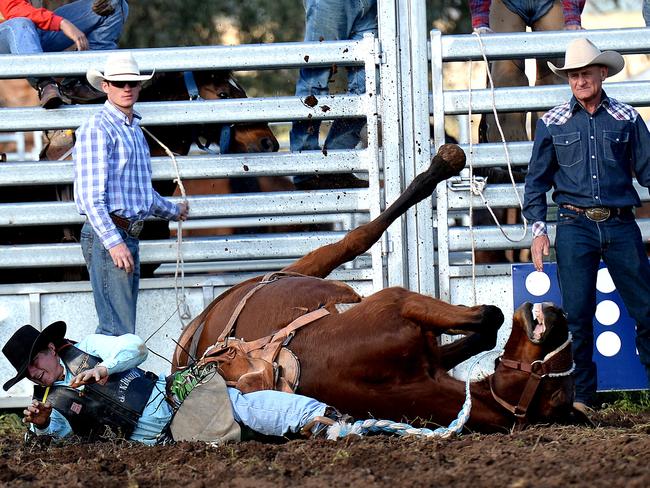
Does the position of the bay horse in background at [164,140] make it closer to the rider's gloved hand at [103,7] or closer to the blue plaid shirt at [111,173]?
the rider's gloved hand at [103,7]

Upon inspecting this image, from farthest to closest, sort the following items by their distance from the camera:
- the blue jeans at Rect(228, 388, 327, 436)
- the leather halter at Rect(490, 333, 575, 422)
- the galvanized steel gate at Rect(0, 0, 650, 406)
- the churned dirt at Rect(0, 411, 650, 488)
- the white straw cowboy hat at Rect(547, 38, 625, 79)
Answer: the galvanized steel gate at Rect(0, 0, 650, 406)
the white straw cowboy hat at Rect(547, 38, 625, 79)
the blue jeans at Rect(228, 388, 327, 436)
the leather halter at Rect(490, 333, 575, 422)
the churned dirt at Rect(0, 411, 650, 488)

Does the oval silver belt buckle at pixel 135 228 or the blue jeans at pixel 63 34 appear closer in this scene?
the oval silver belt buckle at pixel 135 228

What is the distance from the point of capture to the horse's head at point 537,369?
4293 mm

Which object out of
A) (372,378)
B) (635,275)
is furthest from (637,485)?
(635,275)

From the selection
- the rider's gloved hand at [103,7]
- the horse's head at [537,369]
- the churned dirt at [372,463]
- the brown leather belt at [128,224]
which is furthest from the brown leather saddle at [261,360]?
the rider's gloved hand at [103,7]

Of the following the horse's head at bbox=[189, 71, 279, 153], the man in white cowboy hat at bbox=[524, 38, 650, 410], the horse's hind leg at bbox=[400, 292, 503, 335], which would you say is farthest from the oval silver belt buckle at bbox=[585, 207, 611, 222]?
the horse's head at bbox=[189, 71, 279, 153]

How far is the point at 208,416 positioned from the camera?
15.2 ft

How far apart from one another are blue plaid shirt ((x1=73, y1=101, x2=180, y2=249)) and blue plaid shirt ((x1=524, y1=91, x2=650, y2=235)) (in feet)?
7.08

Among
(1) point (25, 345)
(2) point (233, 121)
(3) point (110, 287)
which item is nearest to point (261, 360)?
(1) point (25, 345)

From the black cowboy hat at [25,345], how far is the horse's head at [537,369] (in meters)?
1.99

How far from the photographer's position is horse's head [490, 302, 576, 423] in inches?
169

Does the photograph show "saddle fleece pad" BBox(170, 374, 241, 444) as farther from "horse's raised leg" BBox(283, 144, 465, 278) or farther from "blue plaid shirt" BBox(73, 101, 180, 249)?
"blue plaid shirt" BBox(73, 101, 180, 249)

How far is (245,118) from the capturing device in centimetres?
639

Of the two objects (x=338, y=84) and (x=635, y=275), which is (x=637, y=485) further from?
(x=338, y=84)
